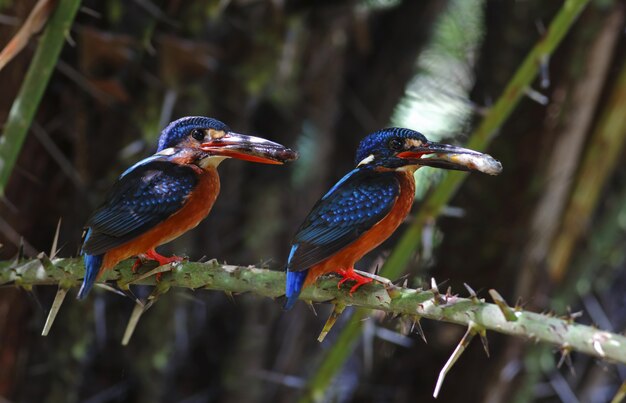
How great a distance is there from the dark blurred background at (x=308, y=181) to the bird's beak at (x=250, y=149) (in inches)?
101

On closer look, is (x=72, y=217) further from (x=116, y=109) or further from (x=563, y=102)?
(x=563, y=102)

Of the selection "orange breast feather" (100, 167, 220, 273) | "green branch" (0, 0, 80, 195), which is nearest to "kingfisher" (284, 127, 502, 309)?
"orange breast feather" (100, 167, 220, 273)

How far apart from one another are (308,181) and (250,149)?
3880 mm

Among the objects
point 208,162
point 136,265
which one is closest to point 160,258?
point 136,265

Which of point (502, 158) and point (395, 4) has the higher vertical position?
point (395, 4)

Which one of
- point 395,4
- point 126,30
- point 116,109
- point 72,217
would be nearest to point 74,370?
point 72,217

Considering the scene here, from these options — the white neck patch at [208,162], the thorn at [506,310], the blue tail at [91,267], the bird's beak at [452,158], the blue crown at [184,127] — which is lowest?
the blue tail at [91,267]

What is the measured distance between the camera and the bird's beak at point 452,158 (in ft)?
5.98

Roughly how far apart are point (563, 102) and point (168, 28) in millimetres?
2243

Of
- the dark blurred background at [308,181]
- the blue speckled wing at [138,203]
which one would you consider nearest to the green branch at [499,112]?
the blue speckled wing at [138,203]

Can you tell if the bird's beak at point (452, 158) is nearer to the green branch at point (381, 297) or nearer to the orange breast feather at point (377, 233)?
the orange breast feather at point (377, 233)

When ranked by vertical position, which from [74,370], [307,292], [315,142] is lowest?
[74,370]

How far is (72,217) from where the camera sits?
511 cm

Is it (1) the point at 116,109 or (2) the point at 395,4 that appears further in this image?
(2) the point at 395,4
